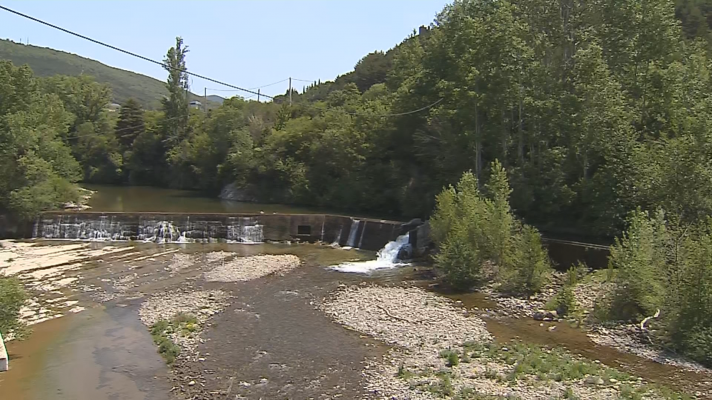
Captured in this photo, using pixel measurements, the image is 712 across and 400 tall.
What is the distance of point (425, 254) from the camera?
30906mm

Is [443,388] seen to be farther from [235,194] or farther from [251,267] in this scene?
[235,194]

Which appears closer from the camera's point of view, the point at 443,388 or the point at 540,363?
the point at 443,388

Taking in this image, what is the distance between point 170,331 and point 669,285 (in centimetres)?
1580

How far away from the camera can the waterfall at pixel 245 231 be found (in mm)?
36625

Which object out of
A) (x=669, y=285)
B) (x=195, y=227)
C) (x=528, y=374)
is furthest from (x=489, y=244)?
(x=195, y=227)

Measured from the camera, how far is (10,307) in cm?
1688

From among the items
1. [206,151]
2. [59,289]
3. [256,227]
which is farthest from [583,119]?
[206,151]

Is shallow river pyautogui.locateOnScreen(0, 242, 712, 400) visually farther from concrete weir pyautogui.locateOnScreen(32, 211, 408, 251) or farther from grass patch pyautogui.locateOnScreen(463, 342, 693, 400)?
concrete weir pyautogui.locateOnScreen(32, 211, 408, 251)

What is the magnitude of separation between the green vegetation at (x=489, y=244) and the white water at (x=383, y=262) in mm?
3851

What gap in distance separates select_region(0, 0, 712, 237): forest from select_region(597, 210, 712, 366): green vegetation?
4.63 meters

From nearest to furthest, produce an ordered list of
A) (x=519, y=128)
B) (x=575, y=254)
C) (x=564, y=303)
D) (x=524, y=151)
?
1. (x=564, y=303)
2. (x=575, y=254)
3. (x=519, y=128)
4. (x=524, y=151)

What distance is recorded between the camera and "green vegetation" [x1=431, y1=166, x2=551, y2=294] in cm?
2355

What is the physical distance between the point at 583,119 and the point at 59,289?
2660cm

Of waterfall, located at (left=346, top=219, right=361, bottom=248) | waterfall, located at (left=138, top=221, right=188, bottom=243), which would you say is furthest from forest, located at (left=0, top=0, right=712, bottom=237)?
waterfall, located at (left=138, top=221, right=188, bottom=243)
